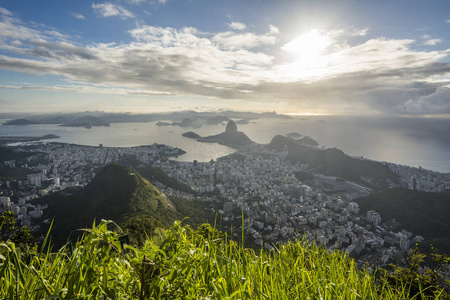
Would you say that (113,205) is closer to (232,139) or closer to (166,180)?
(166,180)

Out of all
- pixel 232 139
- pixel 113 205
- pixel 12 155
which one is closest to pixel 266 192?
pixel 113 205

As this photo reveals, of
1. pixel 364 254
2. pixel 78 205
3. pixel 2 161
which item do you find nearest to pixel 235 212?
pixel 364 254

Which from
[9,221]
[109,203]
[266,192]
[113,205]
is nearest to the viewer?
[9,221]

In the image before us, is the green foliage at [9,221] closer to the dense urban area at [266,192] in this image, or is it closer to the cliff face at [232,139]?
the dense urban area at [266,192]

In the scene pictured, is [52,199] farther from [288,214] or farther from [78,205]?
[288,214]

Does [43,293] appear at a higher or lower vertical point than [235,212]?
higher
